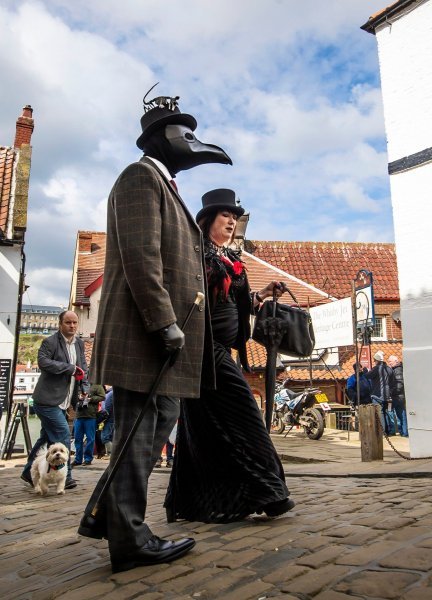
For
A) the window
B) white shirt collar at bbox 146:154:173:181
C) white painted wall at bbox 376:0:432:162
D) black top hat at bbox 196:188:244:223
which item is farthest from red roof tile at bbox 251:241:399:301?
white shirt collar at bbox 146:154:173:181

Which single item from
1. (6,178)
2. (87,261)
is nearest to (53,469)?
(6,178)

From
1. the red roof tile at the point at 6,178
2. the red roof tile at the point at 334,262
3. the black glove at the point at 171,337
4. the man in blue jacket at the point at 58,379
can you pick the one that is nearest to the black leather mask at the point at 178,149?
the black glove at the point at 171,337

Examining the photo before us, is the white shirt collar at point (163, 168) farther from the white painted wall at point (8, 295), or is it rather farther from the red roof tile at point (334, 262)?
the red roof tile at point (334, 262)

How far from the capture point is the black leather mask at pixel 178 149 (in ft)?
9.80

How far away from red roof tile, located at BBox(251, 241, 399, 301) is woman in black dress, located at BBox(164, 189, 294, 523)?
2268 cm

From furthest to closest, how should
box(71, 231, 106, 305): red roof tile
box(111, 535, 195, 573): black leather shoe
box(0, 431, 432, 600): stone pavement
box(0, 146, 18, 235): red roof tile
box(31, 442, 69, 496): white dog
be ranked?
box(71, 231, 106, 305): red roof tile → box(0, 146, 18, 235): red roof tile → box(31, 442, 69, 496): white dog → box(111, 535, 195, 573): black leather shoe → box(0, 431, 432, 600): stone pavement

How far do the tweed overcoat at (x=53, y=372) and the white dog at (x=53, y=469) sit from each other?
52cm

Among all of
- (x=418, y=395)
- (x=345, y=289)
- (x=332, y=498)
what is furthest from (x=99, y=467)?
(x=345, y=289)

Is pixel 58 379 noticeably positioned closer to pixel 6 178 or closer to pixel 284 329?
pixel 284 329

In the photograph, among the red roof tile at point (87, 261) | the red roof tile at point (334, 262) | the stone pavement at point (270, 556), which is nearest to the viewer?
the stone pavement at point (270, 556)

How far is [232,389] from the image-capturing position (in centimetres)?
327

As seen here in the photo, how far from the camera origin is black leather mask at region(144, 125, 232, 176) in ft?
9.80

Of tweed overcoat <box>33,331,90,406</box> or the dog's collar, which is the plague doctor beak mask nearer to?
tweed overcoat <box>33,331,90,406</box>

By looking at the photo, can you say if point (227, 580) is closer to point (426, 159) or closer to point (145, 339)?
point (145, 339)
